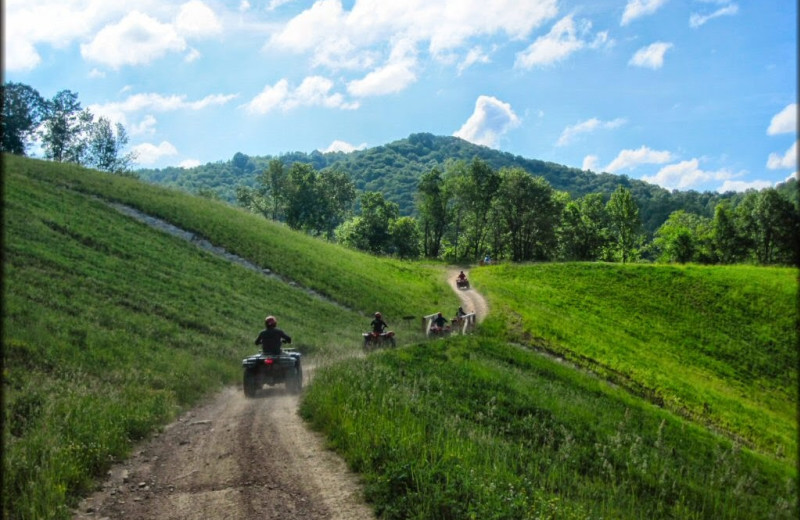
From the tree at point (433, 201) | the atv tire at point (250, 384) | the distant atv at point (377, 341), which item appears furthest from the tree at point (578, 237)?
the atv tire at point (250, 384)

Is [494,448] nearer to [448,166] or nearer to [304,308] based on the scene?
[304,308]

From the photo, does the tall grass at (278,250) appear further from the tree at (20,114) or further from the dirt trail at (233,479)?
the tree at (20,114)

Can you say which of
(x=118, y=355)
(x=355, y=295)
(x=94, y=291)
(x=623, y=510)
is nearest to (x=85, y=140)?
(x=355, y=295)

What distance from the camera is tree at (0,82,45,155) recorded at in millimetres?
77875

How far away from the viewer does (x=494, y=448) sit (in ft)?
27.9

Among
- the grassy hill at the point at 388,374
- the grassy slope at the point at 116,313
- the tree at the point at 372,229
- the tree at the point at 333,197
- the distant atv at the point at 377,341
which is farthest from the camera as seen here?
the tree at the point at 333,197

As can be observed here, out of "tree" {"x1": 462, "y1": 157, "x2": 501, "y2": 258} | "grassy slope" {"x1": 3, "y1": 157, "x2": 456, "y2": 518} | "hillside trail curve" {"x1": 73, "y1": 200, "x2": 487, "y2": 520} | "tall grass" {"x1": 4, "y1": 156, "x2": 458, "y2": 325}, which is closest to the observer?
"hillside trail curve" {"x1": 73, "y1": 200, "x2": 487, "y2": 520}

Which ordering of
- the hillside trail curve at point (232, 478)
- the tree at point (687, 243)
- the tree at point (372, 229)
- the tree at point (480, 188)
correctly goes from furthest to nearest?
the tree at point (372, 229), the tree at point (687, 243), the tree at point (480, 188), the hillside trail curve at point (232, 478)

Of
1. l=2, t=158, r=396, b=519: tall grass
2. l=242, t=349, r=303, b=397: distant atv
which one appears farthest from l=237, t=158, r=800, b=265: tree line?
l=242, t=349, r=303, b=397: distant atv

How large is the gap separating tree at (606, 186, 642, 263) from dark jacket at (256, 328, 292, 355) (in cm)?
8423

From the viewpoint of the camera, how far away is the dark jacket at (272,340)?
15.3m

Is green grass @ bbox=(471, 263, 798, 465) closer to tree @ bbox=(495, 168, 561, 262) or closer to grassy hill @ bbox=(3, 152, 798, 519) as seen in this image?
grassy hill @ bbox=(3, 152, 798, 519)

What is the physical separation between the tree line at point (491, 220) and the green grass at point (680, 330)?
60.8 feet

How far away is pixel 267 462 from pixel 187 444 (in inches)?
87.4
